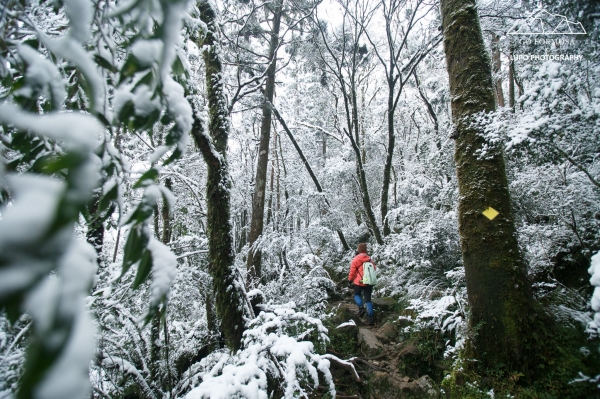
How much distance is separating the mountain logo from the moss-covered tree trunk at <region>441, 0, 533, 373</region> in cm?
53

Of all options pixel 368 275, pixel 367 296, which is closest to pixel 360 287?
pixel 367 296

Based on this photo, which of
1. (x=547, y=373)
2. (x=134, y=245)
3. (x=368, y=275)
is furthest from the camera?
(x=368, y=275)

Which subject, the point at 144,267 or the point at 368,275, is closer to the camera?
the point at 144,267

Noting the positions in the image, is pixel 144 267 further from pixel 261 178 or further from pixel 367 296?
pixel 261 178

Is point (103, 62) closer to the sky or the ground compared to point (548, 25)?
closer to the ground

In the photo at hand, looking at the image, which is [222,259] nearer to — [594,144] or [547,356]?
[547,356]

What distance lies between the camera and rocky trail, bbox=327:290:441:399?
3.64m

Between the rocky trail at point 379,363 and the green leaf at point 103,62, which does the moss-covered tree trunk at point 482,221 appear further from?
the green leaf at point 103,62

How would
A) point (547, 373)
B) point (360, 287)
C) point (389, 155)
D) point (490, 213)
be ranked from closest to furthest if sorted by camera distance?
point (547, 373), point (490, 213), point (360, 287), point (389, 155)

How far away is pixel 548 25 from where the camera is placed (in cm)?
329

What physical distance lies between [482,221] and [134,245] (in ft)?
11.4

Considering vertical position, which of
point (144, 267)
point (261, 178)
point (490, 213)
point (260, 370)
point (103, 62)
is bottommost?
point (260, 370)

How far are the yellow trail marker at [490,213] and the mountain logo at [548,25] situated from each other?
5.99 feet

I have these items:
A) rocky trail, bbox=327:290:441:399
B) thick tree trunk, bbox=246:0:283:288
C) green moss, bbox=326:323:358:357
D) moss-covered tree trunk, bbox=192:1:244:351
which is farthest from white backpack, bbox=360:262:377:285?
moss-covered tree trunk, bbox=192:1:244:351
